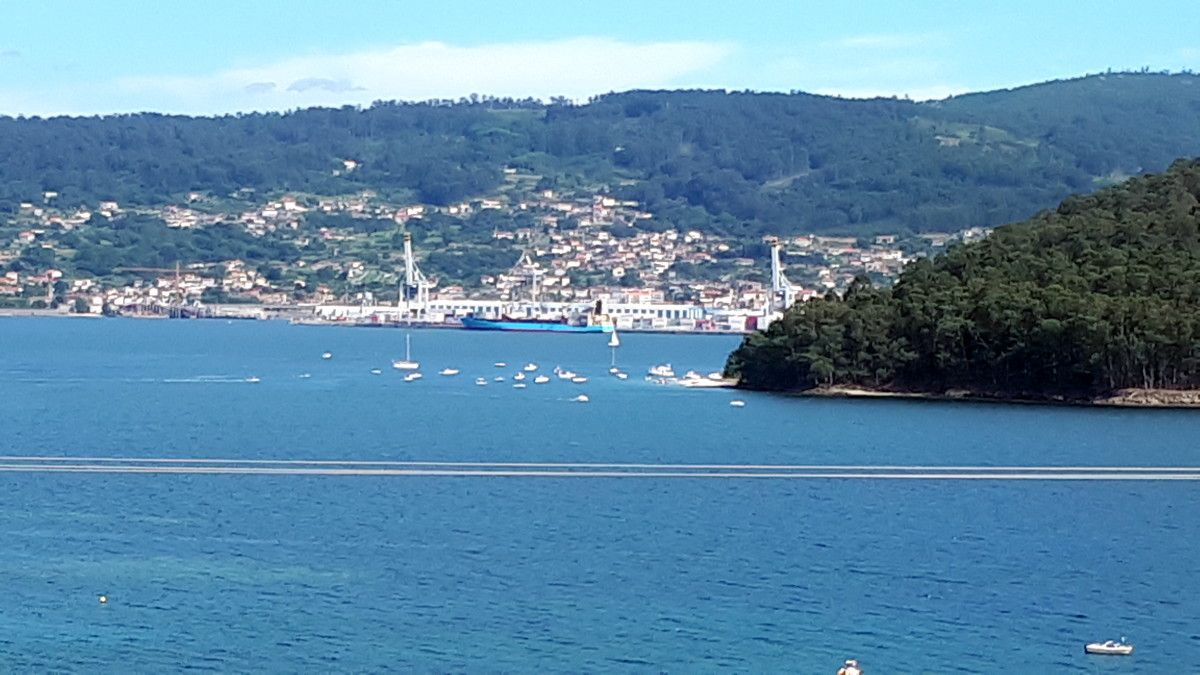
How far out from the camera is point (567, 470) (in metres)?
42.6

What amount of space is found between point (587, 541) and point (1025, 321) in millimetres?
33498

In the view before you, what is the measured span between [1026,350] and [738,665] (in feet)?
136

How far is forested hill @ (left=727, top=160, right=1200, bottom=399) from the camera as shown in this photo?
6097 centimetres

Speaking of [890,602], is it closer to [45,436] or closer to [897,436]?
[897,436]

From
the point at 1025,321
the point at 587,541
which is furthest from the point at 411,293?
the point at 587,541

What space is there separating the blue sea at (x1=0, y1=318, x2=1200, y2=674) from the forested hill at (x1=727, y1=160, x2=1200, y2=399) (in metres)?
2.61

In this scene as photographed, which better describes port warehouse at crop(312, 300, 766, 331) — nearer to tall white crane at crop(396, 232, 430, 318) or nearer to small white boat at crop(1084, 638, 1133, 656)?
tall white crane at crop(396, 232, 430, 318)

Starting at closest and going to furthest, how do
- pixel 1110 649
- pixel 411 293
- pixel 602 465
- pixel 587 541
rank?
pixel 1110 649
pixel 587 541
pixel 602 465
pixel 411 293

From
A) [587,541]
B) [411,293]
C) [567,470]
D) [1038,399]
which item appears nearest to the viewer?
[587,541]

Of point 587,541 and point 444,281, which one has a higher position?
point 444,281

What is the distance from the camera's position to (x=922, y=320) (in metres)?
65.5

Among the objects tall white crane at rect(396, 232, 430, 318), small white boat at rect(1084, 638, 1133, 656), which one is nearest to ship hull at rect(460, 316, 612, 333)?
tall white crane at rect(396, 232, 430, 318)

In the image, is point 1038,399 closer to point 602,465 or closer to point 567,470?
point 602,465

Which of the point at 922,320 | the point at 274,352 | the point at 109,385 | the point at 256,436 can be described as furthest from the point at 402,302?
the point at 256,436
